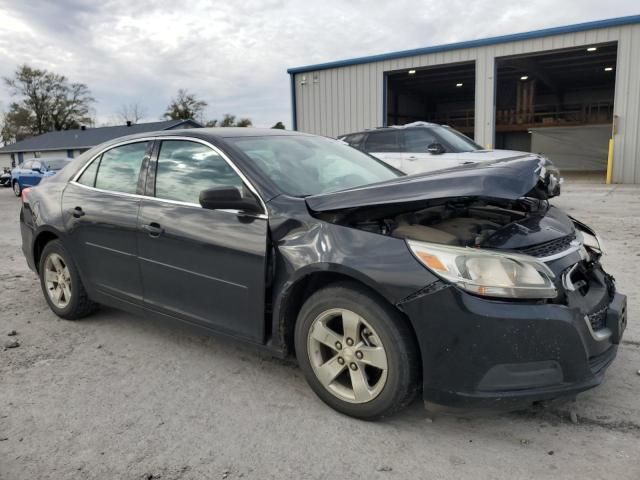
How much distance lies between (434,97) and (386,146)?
2830 cm

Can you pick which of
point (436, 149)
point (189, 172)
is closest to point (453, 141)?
point (436, 149)

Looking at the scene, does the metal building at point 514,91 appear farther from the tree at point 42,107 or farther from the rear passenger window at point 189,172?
the tree at point 42,107

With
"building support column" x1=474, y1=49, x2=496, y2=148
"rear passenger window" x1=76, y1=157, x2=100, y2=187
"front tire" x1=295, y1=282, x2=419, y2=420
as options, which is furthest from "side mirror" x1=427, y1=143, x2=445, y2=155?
"building support column" x1=474, y1=49, x2=496, y2=148

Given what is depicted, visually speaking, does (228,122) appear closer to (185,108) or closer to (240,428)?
(185,108)

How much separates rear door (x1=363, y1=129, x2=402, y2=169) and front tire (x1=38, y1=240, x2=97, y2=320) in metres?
6.65

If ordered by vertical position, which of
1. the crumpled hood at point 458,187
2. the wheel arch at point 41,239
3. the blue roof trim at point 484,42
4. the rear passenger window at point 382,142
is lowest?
the wheel arch at point 41,239

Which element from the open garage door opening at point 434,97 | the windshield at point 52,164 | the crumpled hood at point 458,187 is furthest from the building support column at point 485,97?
the crumpled hood at point 458,187

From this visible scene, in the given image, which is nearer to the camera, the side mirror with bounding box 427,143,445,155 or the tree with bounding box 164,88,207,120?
the side mirror with bounding box 427,143,445,155

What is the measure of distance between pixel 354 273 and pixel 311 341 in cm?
50

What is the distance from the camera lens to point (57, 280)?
436cm

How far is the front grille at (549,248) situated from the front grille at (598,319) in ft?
1.15

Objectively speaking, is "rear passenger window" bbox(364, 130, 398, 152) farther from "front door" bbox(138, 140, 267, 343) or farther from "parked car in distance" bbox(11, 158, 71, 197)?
"parked car in distance" bbox(11, 158, 71, 197)

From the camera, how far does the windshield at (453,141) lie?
30.2ft

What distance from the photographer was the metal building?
16.7 meters
